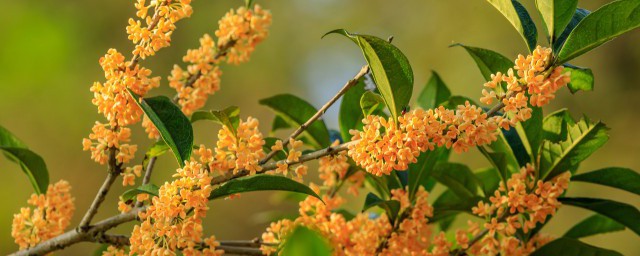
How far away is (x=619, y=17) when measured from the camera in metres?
0.76

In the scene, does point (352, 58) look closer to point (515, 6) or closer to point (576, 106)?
point (576, 106)

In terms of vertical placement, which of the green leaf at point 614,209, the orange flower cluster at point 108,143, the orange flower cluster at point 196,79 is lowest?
the green leaf at point 614,209

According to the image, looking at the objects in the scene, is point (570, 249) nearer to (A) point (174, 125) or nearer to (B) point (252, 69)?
(A) point (174, 125)

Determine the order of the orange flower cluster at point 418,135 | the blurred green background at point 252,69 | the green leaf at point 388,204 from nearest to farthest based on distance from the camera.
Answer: the orange flower cluster at point 418,135 < the green leaf at point 388,204 < the blurred green background at point 252,69

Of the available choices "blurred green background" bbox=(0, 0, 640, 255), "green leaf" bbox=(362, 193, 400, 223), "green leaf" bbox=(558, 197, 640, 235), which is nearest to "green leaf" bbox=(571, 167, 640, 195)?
"green leaf" bbox=(558, 197, 640, 235)

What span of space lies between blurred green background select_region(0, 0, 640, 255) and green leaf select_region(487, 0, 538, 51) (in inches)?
97.6

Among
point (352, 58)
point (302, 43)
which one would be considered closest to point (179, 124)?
point (352, 58)

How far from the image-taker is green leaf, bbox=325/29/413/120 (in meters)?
0.74

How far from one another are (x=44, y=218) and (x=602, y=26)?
2.71 ft

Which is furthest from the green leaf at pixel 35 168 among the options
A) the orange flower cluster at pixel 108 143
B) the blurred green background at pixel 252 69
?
the blurred green background at pixel 252 69

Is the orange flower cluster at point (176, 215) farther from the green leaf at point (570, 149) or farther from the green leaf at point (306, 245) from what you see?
the green leaf at point (570, 149)

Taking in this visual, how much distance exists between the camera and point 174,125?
829 mm

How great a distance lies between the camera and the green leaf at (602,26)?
75 centimetres

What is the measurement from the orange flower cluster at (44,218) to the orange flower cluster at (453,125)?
20.8 inches
